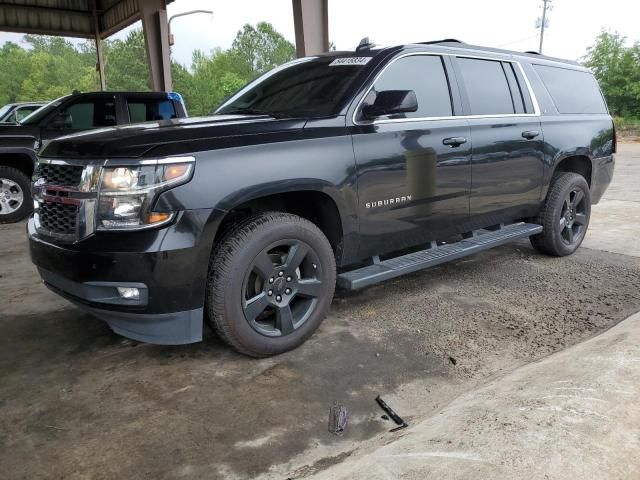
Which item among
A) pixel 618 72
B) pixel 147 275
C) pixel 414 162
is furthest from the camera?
pixel 618 72

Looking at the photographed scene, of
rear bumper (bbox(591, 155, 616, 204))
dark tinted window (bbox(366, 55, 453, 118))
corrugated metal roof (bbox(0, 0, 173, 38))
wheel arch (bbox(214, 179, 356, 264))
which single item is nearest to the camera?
wheel arch (bbox(214, 179, 356, 264))

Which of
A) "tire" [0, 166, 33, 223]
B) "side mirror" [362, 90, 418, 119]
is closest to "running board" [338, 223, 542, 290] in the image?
"side mirror" [362, 90, 418, 119]

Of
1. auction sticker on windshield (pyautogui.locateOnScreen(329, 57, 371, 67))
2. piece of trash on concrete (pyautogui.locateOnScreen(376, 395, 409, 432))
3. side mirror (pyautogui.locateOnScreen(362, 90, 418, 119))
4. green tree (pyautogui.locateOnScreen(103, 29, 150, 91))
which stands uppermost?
green tree (pyautogui.locateOnScreen(103, 29, 150, 91))

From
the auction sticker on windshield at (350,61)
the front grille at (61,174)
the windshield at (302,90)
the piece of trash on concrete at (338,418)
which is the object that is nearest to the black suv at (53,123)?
the windshield at (302,90)

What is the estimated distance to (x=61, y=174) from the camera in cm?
287

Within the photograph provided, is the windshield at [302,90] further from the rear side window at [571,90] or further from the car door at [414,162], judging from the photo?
the rear side window at [571,90]

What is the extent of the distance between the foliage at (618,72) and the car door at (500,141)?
4025 cm

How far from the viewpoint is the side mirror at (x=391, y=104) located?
10.7 ft

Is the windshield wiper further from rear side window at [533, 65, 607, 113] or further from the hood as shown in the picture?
rear side window at [533, 65, 607, 113]

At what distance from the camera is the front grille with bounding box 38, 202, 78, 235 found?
276cm

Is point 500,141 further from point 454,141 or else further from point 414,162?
point 414,162

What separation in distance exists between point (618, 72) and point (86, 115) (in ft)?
141

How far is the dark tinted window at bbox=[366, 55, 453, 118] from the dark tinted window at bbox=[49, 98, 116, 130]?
5.24 m

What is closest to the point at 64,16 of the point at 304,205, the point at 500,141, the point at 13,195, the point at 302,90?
the point at 13,195
